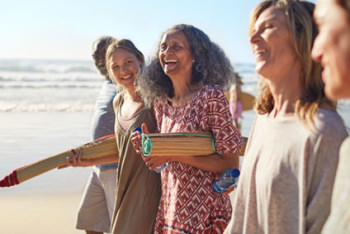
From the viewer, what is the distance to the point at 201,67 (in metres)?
3.07

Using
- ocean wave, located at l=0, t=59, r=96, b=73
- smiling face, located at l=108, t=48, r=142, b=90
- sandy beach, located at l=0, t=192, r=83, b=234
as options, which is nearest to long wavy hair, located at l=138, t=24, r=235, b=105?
smiling face, located at l=108, t=48, r=142, b=90

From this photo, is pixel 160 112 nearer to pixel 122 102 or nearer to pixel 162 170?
pixel 162 170

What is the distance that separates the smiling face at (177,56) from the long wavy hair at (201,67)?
0.09 feet

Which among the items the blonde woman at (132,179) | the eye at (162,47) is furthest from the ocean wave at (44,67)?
the eye at (162,47)

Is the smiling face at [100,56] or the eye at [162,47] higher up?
the smiling face at [100,56]

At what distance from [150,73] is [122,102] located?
24.7 inches

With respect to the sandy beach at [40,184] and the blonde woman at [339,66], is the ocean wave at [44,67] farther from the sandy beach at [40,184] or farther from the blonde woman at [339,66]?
the blonde woman at [339,66]

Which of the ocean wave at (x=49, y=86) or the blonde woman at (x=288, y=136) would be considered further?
the ocean wave at (x=49, y=86)

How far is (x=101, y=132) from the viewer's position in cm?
453

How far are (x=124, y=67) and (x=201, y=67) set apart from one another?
0.97 metres

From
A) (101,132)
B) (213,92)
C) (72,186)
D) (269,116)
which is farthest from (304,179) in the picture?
(72,186)

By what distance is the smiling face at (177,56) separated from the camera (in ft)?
10.0

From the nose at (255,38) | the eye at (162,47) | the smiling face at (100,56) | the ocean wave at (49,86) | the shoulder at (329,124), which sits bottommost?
the shoulder at (329,124)

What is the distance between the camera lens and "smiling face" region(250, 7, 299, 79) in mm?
1931
